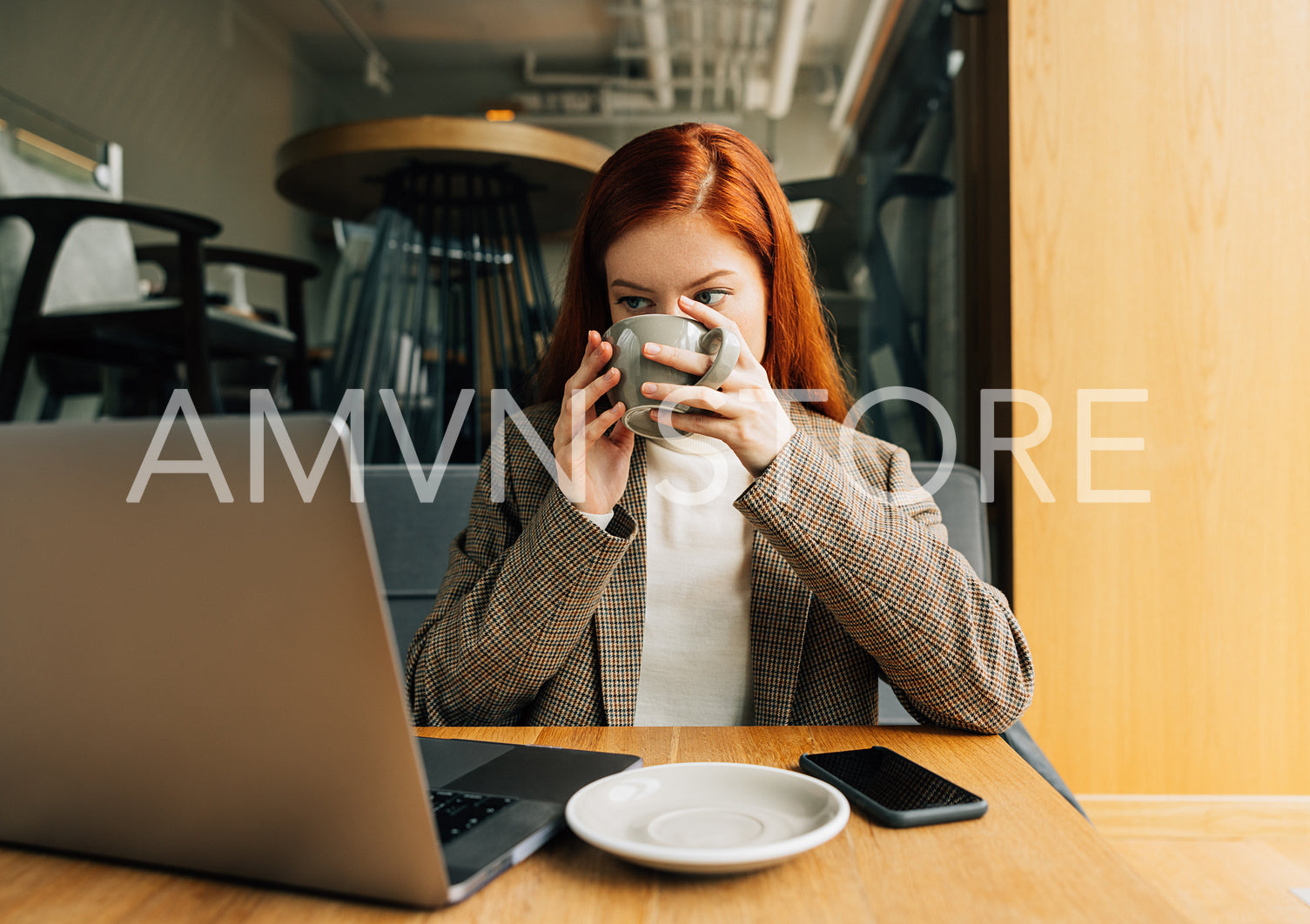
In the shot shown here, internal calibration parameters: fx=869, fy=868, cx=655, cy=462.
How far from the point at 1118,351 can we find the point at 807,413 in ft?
1.99

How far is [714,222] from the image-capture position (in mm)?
846

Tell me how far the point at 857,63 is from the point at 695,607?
6.08 feet

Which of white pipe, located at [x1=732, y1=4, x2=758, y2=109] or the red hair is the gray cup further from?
white pipe, located at [x1=732, y1=4, x2=758, y2=109]

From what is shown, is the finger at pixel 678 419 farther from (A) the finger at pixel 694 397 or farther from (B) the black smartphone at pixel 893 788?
(B) the black smartphone at pixel 893 788

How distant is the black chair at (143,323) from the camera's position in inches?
78.5

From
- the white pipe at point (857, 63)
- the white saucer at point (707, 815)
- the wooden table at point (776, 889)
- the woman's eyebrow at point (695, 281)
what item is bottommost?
the wooden table at point (776, 889)

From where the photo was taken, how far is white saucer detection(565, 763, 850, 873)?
1.08ft

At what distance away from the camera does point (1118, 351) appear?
1.26 m

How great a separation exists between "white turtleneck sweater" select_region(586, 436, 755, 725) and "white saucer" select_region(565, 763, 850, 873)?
41cm

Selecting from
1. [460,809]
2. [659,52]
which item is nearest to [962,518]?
[460,809]

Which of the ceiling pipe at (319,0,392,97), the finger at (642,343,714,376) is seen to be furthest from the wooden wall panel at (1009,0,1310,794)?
the ceiling pipe at (319,0,392,97)

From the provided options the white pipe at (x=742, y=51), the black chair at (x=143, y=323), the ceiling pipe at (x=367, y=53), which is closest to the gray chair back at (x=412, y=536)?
the black chair at (x=143, y=323)

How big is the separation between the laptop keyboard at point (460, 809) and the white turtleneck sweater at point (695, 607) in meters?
0.39

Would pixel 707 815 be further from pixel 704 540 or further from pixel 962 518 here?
pixel 962 518
